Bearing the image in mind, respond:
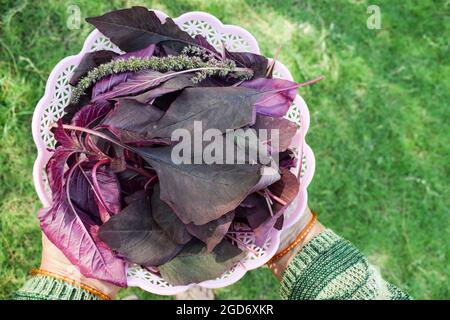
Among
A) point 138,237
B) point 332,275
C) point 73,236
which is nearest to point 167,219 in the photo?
point 138,237

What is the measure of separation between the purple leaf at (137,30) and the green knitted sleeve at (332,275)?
48cm

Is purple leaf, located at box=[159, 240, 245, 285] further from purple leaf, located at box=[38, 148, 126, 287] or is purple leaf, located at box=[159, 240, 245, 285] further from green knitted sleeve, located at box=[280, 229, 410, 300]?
green knitted sleeve, located at box=[280, 229, 410, 300]

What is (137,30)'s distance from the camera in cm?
85

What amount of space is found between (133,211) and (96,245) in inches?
3.8

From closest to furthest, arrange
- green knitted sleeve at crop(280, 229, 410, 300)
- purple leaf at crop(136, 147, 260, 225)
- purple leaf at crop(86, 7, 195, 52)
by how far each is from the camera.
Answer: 1. purple leaf at crop(136, 147, 260, 225)
2. purple leaf at crop(86, 7, 195, 52)
3. green knitted sleeve at crop(280, 229, 410, 300)

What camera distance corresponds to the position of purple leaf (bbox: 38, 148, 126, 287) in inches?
31.8

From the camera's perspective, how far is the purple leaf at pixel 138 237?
0.77 meters

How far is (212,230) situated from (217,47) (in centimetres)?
39

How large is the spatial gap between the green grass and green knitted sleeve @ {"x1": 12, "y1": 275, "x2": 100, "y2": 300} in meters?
0.52

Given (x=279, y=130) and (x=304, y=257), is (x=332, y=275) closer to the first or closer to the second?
(x=304, y=257)

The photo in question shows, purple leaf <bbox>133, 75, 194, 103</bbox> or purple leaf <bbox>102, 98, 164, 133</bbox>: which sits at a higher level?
purple leaf <bbox>133, 75, 194, 103</bbox>

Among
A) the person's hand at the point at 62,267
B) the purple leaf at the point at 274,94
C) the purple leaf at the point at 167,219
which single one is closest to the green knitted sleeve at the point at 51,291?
the person's hand at the point at 62,267
